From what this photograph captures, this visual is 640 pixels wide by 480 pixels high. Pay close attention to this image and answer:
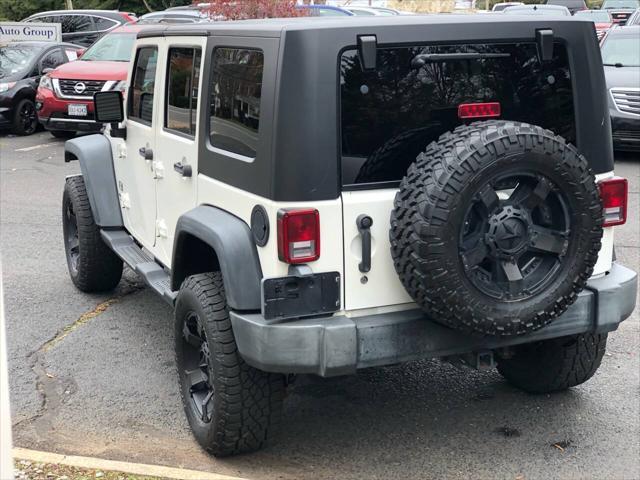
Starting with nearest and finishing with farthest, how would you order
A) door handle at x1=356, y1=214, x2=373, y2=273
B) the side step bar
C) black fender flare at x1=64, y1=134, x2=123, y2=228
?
door handle at x1=356, y1=214, x2=373, y2=273 < the side step bar < black fender flare at x1=64, y1=134, x2=123, y2=228

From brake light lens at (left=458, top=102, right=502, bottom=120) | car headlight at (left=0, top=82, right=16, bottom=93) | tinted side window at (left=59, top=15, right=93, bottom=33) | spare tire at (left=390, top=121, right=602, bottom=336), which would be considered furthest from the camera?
tinted side window at (left=59, top=15, right=93, bottom=33)

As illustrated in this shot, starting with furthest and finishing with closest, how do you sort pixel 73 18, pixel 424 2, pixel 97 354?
1. pixel 424 2
2. pixel 73 18
3. pixel 97 354

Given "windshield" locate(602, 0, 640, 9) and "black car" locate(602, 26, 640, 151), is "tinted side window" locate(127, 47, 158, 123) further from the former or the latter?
"windshield" locate(602, 0, 640, 9)

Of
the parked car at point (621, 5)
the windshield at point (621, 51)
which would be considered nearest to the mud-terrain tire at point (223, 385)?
the windshield at point (621, 51)

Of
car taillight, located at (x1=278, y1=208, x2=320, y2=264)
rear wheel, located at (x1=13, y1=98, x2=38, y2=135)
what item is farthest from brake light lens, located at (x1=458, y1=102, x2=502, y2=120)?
rear wheel, located at (x1=13, y1=98, x2=38, y2=135)

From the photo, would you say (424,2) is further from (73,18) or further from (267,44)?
(267,44)

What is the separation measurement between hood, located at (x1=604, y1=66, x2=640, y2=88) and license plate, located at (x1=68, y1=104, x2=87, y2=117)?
7.98 metres

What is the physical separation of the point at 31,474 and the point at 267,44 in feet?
6.98

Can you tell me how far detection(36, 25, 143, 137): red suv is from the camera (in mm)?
14031

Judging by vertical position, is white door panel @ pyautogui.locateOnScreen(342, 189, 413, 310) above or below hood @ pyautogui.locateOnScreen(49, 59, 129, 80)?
below

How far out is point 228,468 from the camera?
4031 millimetres

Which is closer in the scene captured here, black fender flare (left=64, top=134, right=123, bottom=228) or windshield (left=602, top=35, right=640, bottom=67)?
black fender flare (left=64, top=134, right=123, bottom=228)

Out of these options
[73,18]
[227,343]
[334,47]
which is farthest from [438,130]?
[73,18]

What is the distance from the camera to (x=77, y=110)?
14.0m
